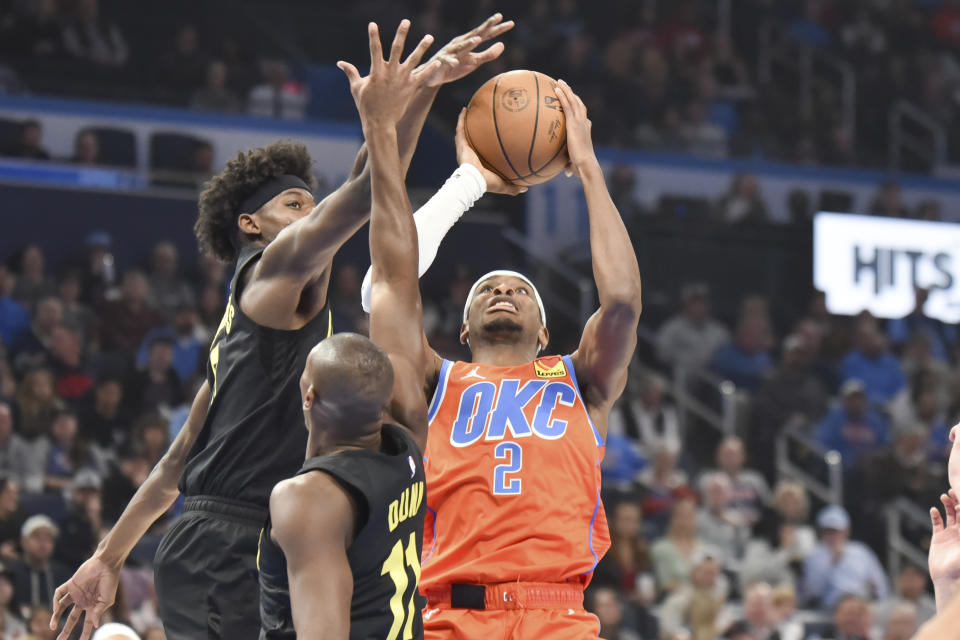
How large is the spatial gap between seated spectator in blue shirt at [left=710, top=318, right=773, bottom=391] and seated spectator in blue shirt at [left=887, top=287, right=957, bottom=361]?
215 centimetres

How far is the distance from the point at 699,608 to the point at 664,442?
2853mm

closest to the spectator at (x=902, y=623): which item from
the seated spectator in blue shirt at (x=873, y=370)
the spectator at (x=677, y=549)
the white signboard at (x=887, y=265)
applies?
the spectator at (x=677, y=549)

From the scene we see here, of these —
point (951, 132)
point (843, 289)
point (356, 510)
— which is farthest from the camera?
point (951, 132)

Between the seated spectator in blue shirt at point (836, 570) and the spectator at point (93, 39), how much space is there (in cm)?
910

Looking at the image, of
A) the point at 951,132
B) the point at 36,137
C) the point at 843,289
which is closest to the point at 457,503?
the point at 36,137

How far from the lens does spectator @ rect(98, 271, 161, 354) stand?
1190 cm

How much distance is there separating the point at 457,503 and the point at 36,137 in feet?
32.7

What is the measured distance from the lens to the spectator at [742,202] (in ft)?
53.6

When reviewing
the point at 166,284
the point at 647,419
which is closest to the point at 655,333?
the point at 647,419

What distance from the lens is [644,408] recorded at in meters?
13.8

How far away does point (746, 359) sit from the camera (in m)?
15.2

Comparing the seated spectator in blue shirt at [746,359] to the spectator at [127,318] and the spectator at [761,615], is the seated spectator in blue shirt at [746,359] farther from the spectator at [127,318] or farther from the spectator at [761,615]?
the spectator at [127,318]

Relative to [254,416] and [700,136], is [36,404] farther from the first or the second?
[700,136]

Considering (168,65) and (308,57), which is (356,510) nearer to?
(168,65)
